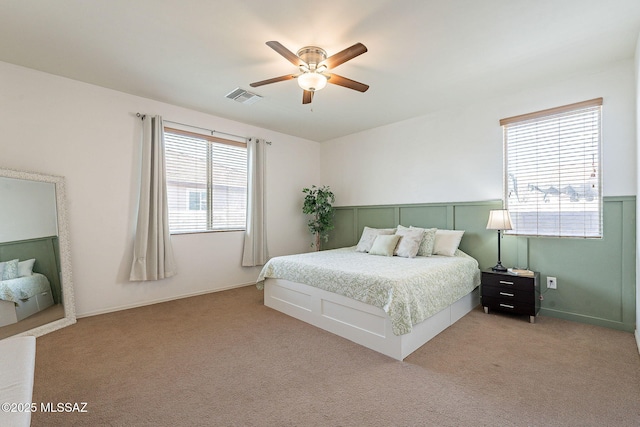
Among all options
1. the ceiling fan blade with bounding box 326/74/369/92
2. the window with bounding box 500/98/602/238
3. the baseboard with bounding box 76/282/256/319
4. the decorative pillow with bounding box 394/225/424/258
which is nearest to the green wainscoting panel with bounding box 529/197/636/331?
the window with bounding box 500/98/602/238

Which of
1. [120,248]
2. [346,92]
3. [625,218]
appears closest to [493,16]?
[346,92]

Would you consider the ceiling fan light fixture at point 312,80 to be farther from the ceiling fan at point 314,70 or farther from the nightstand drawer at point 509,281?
the nightstand drawer at point 509,281

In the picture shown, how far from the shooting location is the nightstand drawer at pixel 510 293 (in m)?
2.99

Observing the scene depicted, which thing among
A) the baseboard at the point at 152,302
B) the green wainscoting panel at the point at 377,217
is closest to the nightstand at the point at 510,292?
the green wainscoting panel at the point at 377,217

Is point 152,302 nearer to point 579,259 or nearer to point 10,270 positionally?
point 10,270

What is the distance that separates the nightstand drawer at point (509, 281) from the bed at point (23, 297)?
4.68 meters

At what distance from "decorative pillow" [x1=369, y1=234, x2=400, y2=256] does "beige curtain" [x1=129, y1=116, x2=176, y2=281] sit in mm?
2797

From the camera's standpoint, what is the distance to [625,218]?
2.83m

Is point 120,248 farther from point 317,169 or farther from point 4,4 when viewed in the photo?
point 317,169

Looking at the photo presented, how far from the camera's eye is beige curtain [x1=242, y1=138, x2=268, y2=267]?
4719 millimetres

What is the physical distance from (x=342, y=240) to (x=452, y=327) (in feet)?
9.31

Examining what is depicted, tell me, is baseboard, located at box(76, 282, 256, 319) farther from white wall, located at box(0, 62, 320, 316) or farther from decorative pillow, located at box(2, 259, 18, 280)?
decorative pillow, located at box(2, 259, 18, 280)

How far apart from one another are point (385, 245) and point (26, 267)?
12.7ft

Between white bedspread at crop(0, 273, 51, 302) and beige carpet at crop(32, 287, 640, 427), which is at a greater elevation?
white bedspread at crop(0, 273, 51, 302)
